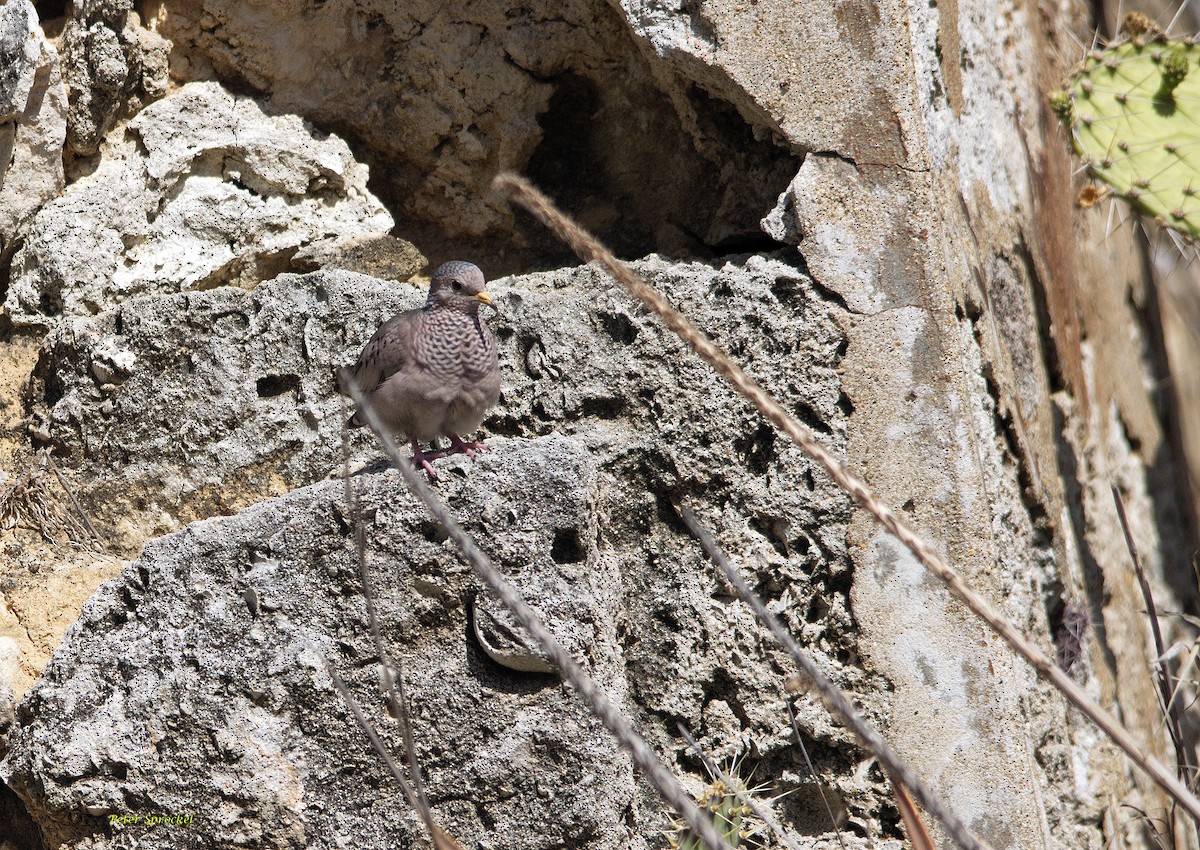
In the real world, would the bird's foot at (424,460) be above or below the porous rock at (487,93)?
below

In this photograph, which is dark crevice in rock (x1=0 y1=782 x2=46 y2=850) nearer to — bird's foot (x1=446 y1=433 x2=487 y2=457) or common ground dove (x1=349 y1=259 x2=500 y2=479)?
common ground dove (x1=349 y1=259 x2=500 y2=479)

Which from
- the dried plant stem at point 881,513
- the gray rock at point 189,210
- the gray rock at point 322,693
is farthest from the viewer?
the gray rock at point 189,210

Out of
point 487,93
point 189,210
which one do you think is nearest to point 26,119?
point 189,210

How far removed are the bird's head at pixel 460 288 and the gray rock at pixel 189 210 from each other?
66 centimetres

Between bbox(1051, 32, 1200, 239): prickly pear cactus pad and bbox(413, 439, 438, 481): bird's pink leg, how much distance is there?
8.21ft

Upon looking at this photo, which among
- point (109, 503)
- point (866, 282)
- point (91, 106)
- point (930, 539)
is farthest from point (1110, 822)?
point (91, 106)

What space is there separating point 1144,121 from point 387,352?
280 cm

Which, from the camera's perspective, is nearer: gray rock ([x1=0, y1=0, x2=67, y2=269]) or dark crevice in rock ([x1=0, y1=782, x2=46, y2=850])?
dark crevice in rock ([x1=0, y1=782, x2=46, y2=850])

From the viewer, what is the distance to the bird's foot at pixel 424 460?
3.31m

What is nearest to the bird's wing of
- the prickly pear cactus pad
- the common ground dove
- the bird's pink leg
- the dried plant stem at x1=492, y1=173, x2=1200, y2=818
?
the common ground dove

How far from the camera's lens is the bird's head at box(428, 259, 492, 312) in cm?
Result: 366

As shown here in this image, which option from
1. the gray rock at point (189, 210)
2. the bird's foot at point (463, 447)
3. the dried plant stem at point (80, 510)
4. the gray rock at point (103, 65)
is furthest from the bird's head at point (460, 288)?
the gray rock at point (103, 65)

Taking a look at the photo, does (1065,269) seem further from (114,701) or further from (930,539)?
(114,701)

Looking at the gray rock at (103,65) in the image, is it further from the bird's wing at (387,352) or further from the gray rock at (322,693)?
the gray rock at (322,693)
